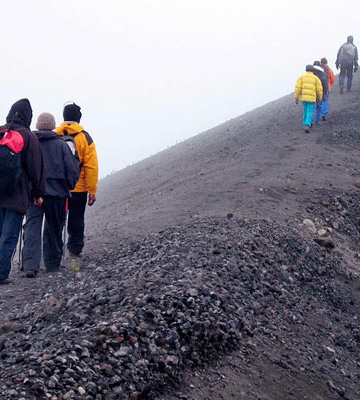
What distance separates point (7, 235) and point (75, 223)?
5.20 ft

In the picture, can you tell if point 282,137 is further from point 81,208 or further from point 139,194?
point 81,208

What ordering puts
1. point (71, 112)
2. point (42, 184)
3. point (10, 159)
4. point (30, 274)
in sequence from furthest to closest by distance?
1. point (71, 112)
2. point (30, 274)
3. point (42, 184)
4. point (10, 159)

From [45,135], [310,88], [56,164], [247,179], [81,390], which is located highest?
[310,88]

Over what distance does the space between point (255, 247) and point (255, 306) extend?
5.46 ft

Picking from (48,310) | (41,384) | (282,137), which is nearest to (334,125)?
(282,137)

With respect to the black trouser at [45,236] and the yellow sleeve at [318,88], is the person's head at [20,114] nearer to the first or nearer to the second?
the black trouser at [45,236]

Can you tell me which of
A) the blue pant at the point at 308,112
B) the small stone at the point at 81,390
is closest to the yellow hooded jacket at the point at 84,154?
the small stone at the point at 81,390

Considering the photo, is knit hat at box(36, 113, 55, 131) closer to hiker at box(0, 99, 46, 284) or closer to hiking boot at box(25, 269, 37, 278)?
hiker at box(0, 99, 46, 284)

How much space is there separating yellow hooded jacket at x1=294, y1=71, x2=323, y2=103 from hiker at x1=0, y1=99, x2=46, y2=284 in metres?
10.3

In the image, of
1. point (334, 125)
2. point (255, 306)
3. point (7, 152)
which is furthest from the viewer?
point (334, 125)

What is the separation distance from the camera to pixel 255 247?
8.12m

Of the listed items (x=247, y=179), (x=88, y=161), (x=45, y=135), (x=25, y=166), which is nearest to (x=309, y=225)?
(x=247, y=179)

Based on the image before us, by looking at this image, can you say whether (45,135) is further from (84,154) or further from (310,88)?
(310,88)

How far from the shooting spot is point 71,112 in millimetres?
8883
